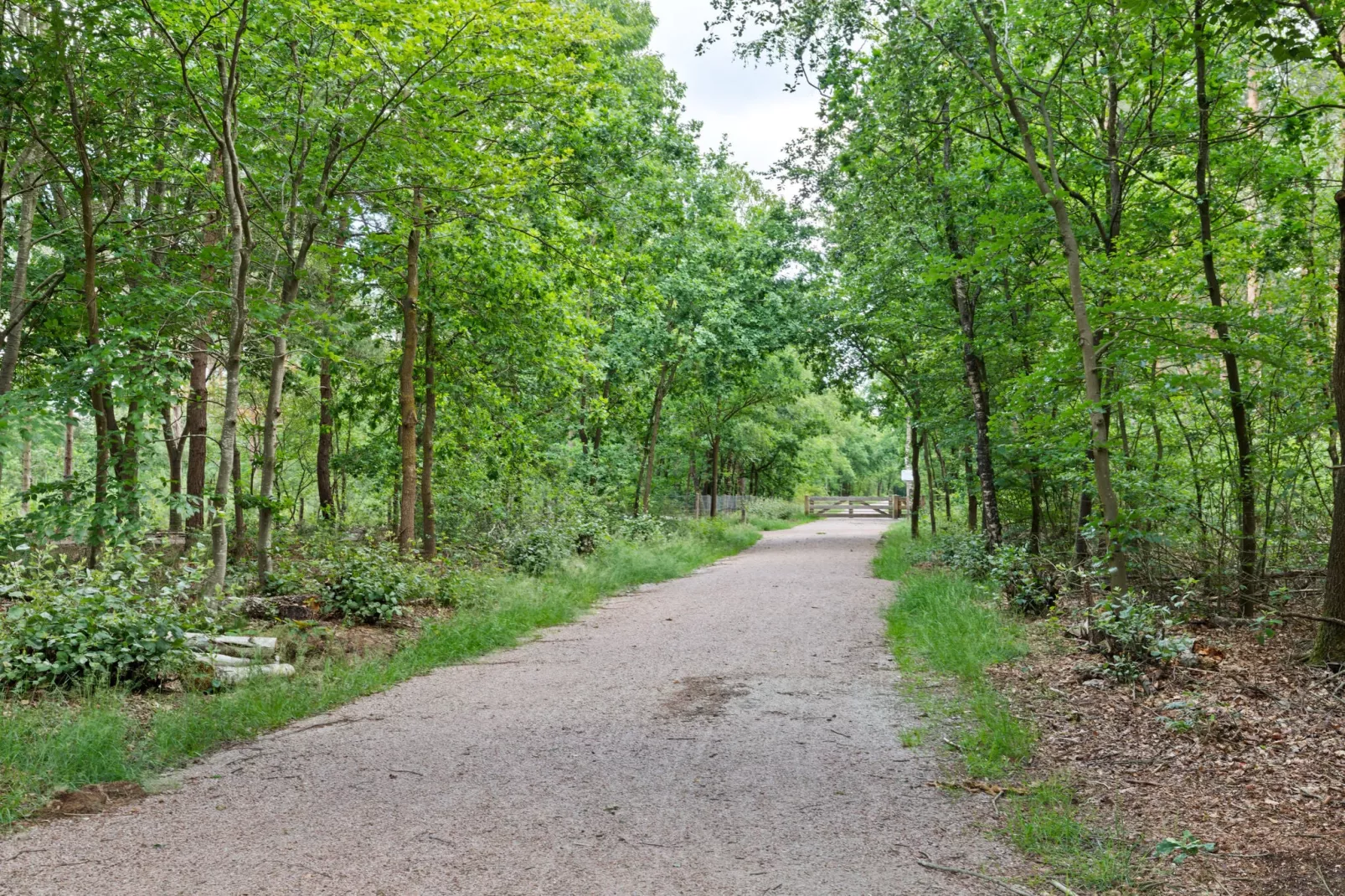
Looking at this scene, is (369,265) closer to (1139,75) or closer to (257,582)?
(257,582)

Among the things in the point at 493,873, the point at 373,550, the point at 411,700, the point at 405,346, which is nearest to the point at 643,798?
the point at 493,873

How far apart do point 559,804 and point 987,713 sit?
314 cm

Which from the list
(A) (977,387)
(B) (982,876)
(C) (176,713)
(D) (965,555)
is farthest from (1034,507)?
(C) (176,713)

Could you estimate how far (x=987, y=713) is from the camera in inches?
234

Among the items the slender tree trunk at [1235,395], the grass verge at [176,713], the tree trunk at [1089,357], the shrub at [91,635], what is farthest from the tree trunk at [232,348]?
the slender tree trunk at [1235,395]

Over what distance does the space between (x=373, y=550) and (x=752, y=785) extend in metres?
7.20

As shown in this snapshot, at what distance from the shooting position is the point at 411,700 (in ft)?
22.6

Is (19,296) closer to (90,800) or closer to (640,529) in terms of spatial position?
(90,800)

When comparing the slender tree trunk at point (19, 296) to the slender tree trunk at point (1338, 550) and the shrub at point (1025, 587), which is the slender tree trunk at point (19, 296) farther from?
the slender tree trunk at point (1338, 550)

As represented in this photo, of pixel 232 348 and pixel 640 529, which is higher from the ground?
pixel 232 348

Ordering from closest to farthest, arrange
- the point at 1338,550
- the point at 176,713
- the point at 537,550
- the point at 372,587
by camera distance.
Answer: the point at 176,713, the point at 1338,550, the point at 372,587, the point at 537,550

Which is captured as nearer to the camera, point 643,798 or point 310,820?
point 310,820

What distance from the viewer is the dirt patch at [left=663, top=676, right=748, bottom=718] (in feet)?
21.3

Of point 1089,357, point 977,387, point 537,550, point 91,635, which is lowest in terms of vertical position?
point 537,550
